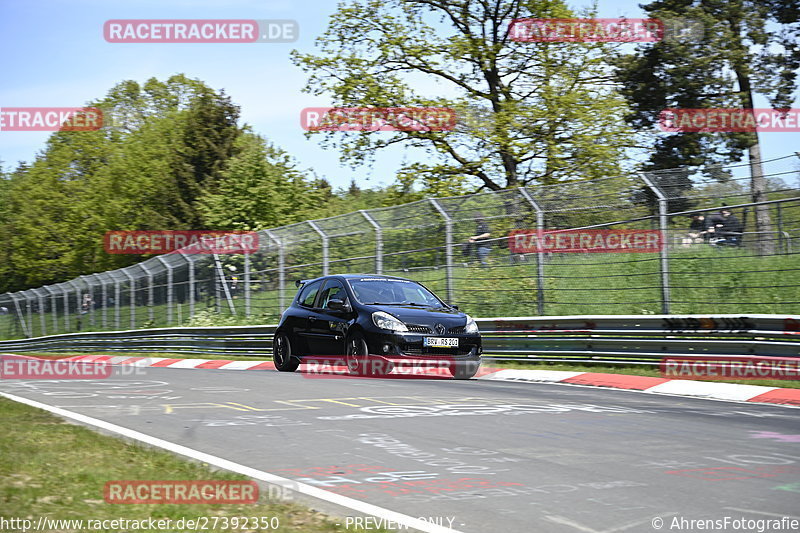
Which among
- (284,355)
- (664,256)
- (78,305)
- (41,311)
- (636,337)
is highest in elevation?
(664,256)

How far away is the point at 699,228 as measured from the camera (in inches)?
571

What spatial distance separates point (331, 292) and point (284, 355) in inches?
72.4

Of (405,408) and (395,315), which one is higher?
(395,315)

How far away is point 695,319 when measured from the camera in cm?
1361

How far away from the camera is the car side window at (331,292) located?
15.1 metres

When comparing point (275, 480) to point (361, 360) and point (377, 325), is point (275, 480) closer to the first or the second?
point (377, 325)

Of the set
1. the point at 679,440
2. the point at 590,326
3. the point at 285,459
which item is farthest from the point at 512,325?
the point at 285,459

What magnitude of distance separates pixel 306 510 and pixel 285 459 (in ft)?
5.80

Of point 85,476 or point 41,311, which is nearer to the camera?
point 85,476

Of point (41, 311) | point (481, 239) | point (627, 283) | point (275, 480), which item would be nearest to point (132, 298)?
point (41, 311)

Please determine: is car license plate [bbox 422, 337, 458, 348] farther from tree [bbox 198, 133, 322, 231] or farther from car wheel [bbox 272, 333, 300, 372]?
tree [bbox 198, 133, 322, 231]

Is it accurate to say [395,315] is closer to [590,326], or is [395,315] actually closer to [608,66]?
[590,326]

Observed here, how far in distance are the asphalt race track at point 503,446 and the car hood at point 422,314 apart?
1215mm

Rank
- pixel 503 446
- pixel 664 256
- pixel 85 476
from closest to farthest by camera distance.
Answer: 1. pixel 85 476
2. pixel 503 446
3. pixel 664 256
